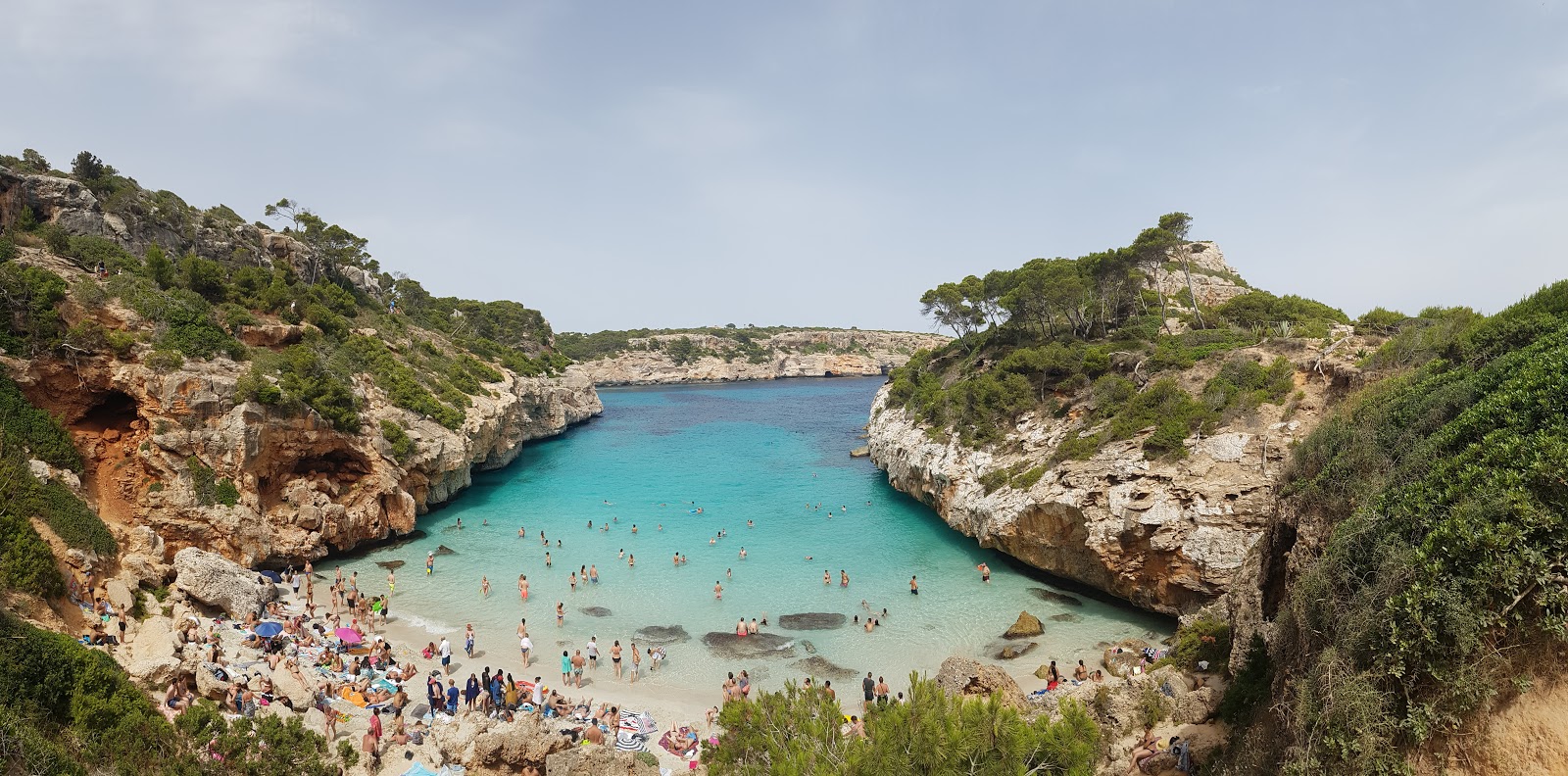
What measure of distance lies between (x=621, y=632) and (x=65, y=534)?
13.0 m

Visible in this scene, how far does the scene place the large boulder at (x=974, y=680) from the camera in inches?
547

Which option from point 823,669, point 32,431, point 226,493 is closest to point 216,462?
point 226,493

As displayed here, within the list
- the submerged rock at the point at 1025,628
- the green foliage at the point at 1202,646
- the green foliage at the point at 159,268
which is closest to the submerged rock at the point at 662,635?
the submerged rock at the point at 1025,628

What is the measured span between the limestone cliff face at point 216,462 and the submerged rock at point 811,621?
1647 cm

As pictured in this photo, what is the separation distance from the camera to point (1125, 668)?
49.4ft

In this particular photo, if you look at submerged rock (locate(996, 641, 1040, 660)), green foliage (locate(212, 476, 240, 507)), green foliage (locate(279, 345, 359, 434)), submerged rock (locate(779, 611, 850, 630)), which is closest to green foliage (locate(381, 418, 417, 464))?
green foliage (locate(279, 345, 359, 434))

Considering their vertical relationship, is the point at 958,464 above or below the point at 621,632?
above

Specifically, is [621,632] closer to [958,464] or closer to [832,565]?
[832,565]

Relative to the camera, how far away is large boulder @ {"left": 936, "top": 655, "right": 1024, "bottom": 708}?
13.9 meters

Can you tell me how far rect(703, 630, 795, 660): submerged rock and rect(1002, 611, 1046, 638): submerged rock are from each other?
20.5 ft

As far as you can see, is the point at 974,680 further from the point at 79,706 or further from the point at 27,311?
the point at 27,311

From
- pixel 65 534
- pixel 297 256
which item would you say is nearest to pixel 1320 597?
pixel 65 534

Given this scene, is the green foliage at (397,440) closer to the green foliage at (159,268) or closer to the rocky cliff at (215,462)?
the rocky cliff at (215,462)

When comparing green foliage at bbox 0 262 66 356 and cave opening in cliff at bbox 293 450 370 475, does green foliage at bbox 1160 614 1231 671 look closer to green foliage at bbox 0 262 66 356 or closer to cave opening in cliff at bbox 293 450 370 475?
cave opening in cliff at bbox 293 450 370 475
